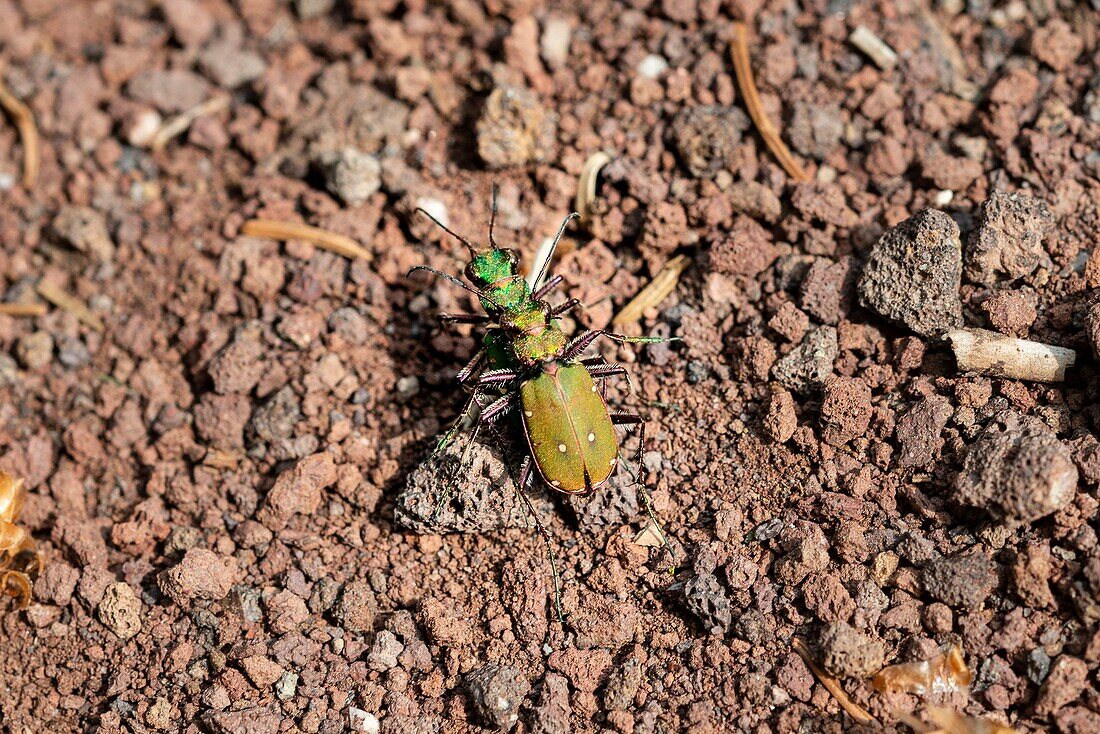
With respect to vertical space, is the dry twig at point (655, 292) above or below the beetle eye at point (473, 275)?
below

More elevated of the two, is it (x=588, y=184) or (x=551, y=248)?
(x=588, y=184)

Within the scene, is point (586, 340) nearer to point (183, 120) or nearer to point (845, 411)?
point (845, 411)

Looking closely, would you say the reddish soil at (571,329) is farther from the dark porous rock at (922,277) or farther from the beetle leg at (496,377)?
the beetle leg at (496,377)

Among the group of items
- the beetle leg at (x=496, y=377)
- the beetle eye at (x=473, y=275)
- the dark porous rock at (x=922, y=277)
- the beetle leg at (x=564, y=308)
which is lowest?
the beetle leg at (x=496, y=377)

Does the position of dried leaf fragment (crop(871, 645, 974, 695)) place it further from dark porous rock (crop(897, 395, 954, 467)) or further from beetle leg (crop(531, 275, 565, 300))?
beetle leg (crop(531, 275, 565, 300))

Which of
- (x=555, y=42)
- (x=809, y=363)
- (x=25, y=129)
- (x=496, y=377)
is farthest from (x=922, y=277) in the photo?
(x=25, y=129)

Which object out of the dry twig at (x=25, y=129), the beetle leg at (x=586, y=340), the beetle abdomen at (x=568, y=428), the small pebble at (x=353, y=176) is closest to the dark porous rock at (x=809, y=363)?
the beetle leg at (x=586, y=340)

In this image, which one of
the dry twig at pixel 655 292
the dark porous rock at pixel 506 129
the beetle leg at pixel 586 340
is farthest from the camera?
the dark porous rock at pixel 506 129
